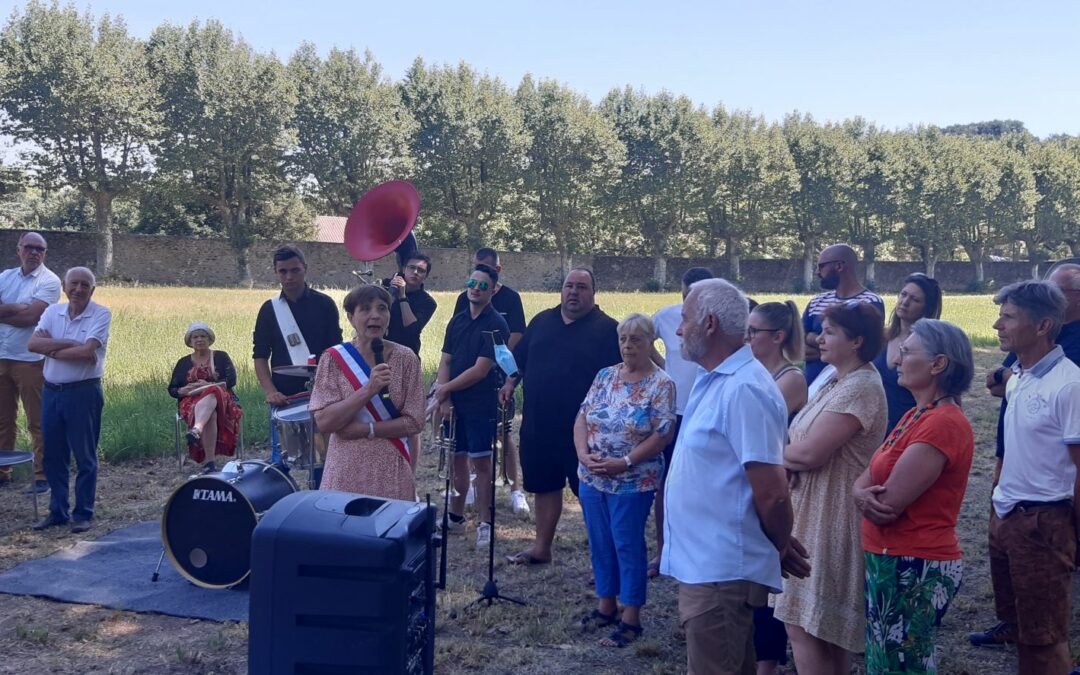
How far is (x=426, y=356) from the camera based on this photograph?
15227mm

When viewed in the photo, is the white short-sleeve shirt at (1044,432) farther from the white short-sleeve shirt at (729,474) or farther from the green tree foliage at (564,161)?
the green tree foliage at (564,161)

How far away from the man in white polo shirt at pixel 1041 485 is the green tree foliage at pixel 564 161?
1793 inches

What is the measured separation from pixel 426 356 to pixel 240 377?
3.25m

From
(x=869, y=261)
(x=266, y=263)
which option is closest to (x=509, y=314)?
(x=266, y=263)

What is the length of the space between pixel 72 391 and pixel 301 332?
1.98 meters

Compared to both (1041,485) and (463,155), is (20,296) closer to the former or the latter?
(1041,485)

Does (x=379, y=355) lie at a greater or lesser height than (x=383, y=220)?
lesser

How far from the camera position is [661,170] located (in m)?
53.0

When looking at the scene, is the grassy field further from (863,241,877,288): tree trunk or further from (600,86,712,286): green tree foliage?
(863,241,877,288): tree trunk

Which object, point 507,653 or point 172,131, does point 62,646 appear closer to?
point 507,653

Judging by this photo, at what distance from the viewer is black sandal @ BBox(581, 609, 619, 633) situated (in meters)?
5.21

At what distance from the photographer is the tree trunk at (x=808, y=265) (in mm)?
54469

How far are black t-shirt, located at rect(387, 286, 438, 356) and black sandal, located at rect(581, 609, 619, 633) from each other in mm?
2761

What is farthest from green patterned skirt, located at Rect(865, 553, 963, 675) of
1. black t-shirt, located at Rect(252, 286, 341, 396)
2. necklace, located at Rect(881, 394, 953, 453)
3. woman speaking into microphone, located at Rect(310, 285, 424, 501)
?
black t-shirt, located at Rect(252, 286, 341, 396)
